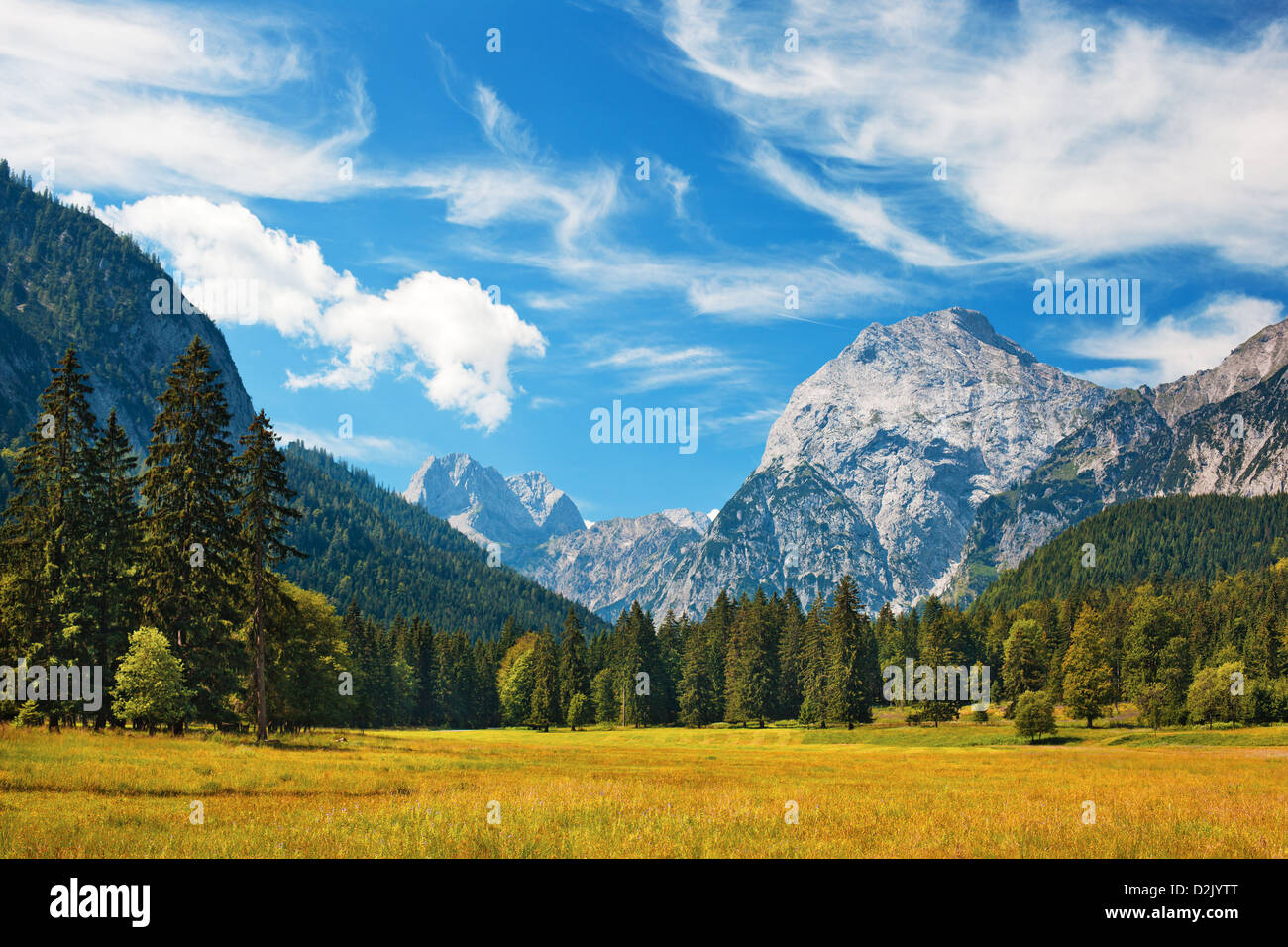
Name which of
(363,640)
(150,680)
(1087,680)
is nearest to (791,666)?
(1087,680)

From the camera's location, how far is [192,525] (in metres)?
43.4

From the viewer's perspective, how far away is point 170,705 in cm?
3944

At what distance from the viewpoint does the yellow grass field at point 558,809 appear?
1375cm

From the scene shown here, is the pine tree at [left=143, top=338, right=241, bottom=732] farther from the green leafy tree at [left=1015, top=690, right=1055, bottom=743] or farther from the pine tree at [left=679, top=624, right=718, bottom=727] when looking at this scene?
the pine tree at [left=679, top=624, right=718, bottom=727]

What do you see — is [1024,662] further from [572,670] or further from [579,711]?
[572,670]

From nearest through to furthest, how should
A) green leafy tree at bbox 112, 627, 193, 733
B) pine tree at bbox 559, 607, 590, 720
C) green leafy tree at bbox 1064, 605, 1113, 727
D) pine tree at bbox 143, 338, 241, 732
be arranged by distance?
1. green leafy tree at bbox 112, 627, 193, 733
2. pine tree at bbox 143, 338, 241, 732
3. green leafy tree at bbox 1064, 605, 1113, 727
4. pine tree at bbox 559, 607, 590, 720

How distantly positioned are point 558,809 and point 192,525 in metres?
34.1

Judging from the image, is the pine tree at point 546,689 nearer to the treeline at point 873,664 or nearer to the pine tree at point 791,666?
the treeline at point 873,664

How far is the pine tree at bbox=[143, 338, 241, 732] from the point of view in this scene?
42.7 metres

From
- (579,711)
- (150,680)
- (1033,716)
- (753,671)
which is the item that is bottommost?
(579,711)

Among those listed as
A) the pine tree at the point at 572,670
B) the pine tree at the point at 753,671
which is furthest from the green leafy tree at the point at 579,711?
the pine tree at the point at 753,671

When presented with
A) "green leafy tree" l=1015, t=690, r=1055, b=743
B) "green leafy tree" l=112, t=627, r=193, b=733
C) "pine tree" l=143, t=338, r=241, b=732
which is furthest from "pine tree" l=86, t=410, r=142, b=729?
"green leafy tree" l=1015, t=690, r=1055, b=743

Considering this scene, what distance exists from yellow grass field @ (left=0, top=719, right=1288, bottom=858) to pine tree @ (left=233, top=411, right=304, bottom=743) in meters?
8.61
